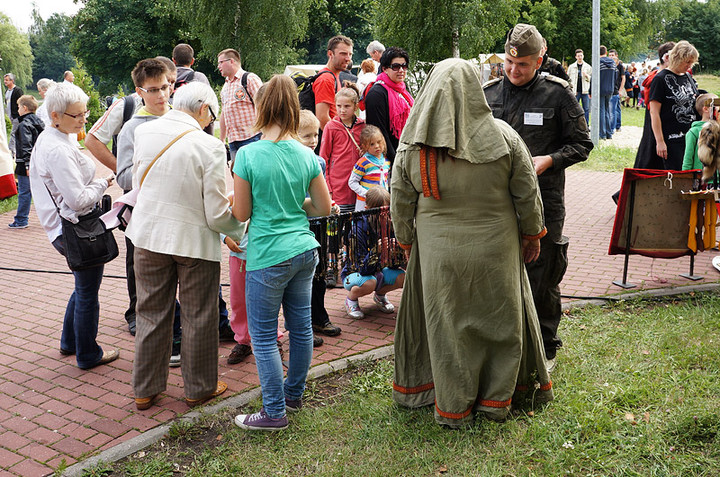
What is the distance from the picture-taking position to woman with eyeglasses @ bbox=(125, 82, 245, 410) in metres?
4.05

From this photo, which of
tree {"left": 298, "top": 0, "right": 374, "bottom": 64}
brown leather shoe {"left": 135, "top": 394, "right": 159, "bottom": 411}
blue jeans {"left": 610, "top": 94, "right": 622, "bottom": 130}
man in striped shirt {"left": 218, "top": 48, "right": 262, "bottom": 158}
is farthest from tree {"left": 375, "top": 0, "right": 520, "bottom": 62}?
tree {"left": 298, "top": 0, "right": 374, "bottom": 64}

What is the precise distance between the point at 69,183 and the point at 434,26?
Answer: 1386cm

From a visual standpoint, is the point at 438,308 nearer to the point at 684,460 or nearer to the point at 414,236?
the point at 414,236

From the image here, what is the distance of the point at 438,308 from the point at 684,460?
145 cm

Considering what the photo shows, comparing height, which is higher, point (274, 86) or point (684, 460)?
point (274, 86)

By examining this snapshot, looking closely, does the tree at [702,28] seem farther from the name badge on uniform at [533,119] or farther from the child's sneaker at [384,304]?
the name badge on uniform at [533,119]

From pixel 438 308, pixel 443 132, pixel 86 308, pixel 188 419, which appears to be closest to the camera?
pixel 443 132

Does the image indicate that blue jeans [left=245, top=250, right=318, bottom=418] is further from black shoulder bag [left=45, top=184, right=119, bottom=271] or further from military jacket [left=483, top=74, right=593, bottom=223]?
military jacket [left=483, top=74, right=593, bottom=223]

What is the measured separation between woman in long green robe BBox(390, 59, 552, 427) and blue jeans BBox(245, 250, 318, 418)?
564 millimetres

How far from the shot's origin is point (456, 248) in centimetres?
374

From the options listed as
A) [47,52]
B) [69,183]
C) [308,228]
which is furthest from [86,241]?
[47,52]

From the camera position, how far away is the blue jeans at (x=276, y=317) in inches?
153

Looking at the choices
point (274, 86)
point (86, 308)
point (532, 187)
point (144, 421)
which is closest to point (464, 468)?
point (532, 187)

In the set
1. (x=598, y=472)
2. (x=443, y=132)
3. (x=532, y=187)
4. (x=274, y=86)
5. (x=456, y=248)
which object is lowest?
(x=598, y=472)
